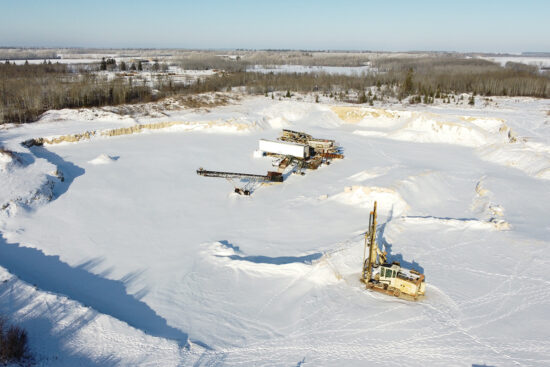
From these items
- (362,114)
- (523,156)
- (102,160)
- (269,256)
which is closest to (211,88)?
(362,114)

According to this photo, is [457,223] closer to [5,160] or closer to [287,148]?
[287,148]

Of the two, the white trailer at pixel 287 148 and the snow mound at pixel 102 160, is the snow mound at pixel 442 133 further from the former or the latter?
the snow mound at pixel 102 160

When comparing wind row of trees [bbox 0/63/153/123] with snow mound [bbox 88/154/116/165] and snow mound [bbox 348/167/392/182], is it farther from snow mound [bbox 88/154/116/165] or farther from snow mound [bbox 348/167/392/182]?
snow mound [bbox 348/167/392/182]

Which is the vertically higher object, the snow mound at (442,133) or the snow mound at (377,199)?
the snow mound at (442,133)

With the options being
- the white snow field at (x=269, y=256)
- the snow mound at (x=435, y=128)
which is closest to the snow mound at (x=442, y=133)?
the snow mound at (x=435, y=128)

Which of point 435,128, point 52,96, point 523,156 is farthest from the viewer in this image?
point 52,96

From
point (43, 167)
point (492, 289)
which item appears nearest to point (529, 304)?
point (492, 289)
